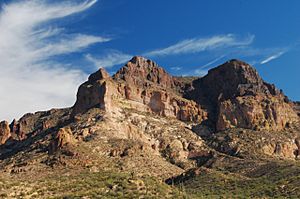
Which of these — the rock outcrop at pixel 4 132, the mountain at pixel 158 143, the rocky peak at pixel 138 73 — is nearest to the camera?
the mountain at pixel 158 143

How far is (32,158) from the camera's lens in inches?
4813

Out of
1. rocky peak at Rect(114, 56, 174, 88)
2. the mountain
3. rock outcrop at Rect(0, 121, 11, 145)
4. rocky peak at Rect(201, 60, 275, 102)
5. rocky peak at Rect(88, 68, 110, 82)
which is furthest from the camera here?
rock outcrop at Rect(0, 121, 11, 145)

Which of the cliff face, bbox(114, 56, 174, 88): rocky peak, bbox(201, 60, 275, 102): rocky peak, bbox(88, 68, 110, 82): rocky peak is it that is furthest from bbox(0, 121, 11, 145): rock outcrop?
bbox(201, 60, 275, 102): rocky peak

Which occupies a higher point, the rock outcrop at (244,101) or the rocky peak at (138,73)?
the rocky peak at (138,73)

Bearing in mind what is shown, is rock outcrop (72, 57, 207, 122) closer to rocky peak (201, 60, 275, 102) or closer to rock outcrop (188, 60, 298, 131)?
rock outcrop (188, 60, 298, 131)

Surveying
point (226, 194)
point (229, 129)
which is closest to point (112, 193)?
point (226, 194)

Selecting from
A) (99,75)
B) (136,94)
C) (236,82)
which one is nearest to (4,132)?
(99,75)

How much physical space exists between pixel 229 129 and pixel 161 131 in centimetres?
1984

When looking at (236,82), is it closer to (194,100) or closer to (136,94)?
(194,100)

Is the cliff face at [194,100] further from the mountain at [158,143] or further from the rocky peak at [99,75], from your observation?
the mountain at [158,143]

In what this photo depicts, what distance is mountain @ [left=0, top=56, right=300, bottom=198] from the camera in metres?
107

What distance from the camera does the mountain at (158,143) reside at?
107250mm

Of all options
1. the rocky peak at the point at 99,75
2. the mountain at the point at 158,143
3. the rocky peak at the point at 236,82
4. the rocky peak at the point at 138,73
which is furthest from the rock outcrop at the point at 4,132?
the rocky peak at the point at 236,82

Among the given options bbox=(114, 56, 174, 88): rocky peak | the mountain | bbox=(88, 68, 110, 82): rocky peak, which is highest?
bbox=(114, 56, 174, 88): rocky peak
